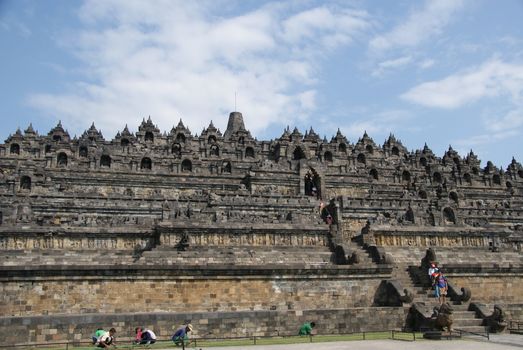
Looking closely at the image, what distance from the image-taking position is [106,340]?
17.2 metres

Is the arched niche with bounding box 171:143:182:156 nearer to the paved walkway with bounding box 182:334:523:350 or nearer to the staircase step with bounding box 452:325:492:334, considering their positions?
the staircase step with bounding box 452:325:492:334

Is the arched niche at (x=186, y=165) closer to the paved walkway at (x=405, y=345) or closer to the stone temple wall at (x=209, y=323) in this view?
the stone temple wall at (x=209, y=323)

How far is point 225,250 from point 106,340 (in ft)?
37.1

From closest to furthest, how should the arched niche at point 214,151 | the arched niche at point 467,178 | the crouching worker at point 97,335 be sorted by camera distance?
the crouching worker at point 97,335 → the arched niche at point 214,151 → the arched niche at point 467,178

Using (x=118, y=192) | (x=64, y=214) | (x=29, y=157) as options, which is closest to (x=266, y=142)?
(x=118, y=192)

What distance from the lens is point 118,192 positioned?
46.1m

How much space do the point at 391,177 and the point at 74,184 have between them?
33.7 meters

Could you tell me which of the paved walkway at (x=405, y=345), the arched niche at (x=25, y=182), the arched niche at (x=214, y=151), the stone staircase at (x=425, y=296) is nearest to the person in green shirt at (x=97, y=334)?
the paved walkway at (x=405, y=345)

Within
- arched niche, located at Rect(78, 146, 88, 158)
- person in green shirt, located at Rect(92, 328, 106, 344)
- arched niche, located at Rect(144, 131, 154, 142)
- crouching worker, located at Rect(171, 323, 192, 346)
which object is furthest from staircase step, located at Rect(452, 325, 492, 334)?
arched niche, located at Rect(144, 131, 154, 142)

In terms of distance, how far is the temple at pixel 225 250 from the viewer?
2172 centimetres

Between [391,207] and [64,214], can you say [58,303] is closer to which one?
[64,214]

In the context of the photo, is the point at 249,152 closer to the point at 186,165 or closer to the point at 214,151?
the point at 214,151

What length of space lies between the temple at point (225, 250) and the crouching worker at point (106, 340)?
1.28 meters

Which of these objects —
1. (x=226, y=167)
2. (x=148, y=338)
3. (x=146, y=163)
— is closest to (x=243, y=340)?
(x=148, y=338)
